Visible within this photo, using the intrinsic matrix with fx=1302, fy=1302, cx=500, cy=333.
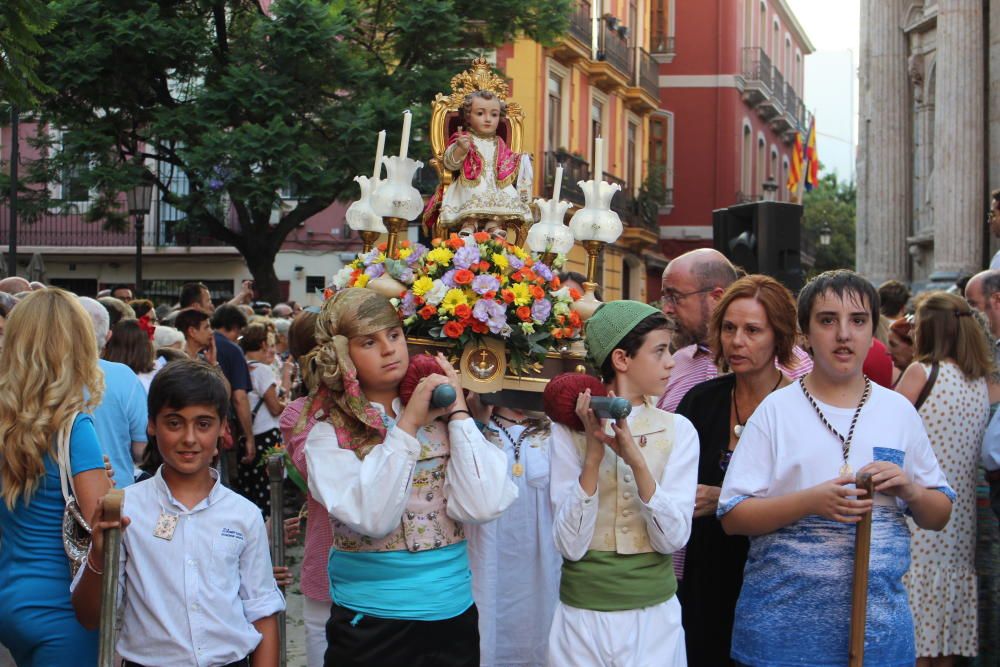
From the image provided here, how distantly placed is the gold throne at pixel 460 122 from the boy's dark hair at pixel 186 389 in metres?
2.25

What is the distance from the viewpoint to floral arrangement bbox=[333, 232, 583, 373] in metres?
5.17

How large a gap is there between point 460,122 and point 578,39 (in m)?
23.7

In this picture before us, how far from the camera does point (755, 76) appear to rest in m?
39.6

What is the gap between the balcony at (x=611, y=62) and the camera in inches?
1220

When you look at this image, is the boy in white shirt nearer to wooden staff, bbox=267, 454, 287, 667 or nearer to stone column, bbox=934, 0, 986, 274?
wooden staff, bbox=267, 454, 287, 667

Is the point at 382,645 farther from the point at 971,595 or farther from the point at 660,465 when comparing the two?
the point at 971,595

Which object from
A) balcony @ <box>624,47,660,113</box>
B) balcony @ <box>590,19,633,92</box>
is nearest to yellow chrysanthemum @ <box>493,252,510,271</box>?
balcony @ <box>590,19,633,92</box>

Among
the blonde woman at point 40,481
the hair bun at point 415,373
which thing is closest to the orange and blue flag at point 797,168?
the hair bun at point 415,373

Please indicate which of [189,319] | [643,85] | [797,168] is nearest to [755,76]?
[797,168]

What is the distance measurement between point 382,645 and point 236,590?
49 cm

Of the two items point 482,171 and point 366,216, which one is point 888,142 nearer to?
point 482,171

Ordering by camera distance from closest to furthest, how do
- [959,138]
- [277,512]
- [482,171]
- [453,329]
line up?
[277,512] < [453,329] < [482,171] < [959,138]

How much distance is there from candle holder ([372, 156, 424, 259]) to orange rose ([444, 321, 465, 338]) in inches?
31.6

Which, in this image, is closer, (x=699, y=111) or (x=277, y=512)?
(x=277, y=512)
